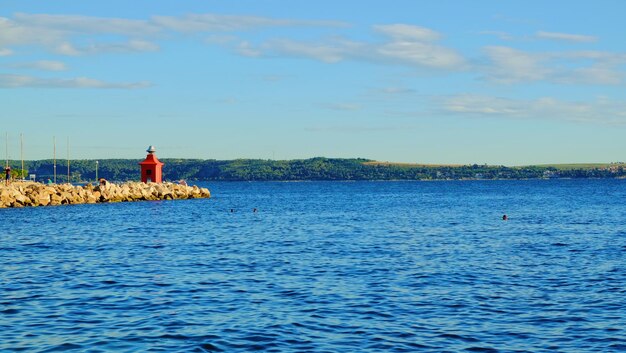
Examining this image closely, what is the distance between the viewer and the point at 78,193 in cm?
10150

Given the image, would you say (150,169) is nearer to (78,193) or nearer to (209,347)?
(78,193)

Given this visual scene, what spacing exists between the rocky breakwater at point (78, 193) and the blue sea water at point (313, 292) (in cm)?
4166

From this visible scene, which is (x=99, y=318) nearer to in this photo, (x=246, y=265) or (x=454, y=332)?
(x=454, y=332)

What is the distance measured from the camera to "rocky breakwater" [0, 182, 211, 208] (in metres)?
90.2

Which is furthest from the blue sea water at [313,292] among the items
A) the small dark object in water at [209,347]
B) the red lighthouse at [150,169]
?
the red lighthouse at [150,169]

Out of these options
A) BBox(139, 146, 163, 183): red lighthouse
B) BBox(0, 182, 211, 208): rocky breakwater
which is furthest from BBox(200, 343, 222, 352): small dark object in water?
BBox(139, 146, 163, 183): red lighthouse

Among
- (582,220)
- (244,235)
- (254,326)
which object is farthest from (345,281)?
(582,220)

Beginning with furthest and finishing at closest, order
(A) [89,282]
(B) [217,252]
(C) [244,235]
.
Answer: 1. (C) [244,235]
2. (B) [217,252]
3. (A) [89,282]

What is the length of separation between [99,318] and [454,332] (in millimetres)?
10007

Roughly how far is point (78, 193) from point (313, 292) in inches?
3181

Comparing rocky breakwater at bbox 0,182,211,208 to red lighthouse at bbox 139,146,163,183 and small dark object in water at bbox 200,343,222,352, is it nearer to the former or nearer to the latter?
red lighthouse at bbox 139,146,163,183

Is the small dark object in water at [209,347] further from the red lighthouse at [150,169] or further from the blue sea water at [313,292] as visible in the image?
the red lighthouse at [150,169]

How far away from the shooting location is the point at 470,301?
2494cm

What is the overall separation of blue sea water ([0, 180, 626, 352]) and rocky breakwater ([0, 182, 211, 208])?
137ft
